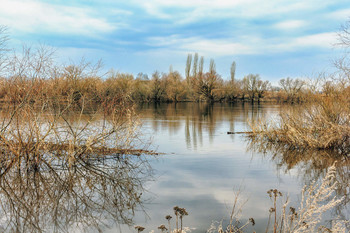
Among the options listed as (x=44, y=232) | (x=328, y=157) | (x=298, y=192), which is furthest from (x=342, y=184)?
(x=44, y=232)

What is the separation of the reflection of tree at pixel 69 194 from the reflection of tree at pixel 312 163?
4.65 m

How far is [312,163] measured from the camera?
37.0 feet

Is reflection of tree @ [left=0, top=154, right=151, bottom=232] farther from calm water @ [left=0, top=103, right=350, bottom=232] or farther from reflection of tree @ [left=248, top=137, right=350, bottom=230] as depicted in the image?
reflection of tree @ [left=248, top=137, right=350, bottom=230]

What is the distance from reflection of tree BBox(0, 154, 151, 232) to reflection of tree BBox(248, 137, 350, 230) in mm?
4652

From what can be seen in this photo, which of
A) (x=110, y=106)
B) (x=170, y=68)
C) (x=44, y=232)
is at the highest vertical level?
(x=170, y=68)

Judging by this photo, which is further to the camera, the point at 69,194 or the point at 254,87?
the point at 254,87

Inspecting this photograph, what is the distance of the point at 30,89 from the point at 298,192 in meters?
7.54

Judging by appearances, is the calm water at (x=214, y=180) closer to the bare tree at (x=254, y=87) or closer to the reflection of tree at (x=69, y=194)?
the reflection of tree at (x=69, y=194)

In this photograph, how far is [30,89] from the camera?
867 centimetres

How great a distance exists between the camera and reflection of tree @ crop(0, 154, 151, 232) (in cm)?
614

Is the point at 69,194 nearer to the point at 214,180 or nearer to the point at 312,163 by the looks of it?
the point at 214,180

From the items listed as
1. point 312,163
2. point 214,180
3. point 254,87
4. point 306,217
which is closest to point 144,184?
point 214,180

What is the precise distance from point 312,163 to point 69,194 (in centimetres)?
826

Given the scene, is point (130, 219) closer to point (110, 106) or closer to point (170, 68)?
point (110, 106)
